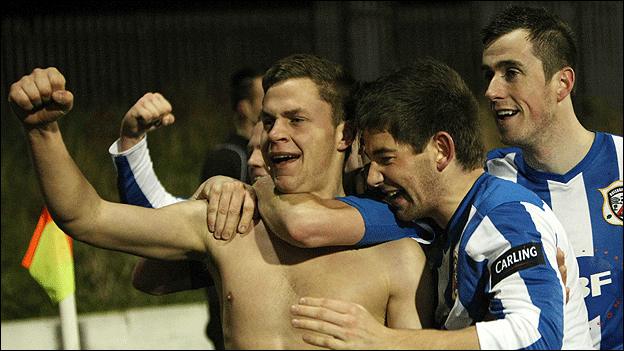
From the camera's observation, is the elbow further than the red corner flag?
No

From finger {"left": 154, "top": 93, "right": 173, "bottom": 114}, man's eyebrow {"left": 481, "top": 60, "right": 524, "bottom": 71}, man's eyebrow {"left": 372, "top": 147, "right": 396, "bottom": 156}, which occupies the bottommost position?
man's eyebrow {"left": 372, "top": 147, "right": 396, "bottom": 156}

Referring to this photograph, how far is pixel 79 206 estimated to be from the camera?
2900mm

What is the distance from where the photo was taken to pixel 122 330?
7.76 metres

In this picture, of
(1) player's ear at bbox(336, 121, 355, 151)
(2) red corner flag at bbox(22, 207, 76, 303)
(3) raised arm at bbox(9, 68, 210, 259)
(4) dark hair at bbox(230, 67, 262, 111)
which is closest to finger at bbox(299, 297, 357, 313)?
(3) raised arm at bbox(9, 68, 210, 259)

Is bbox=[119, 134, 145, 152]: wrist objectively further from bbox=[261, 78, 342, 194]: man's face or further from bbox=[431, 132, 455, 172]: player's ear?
bbox=[431, 132, 455, 172]: player's ear

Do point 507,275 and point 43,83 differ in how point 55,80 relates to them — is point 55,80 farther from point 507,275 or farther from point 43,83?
point 507,275

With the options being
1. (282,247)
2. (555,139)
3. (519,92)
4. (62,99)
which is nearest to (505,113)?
(519,92)

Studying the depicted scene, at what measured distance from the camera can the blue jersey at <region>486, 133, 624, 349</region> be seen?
11.7ft

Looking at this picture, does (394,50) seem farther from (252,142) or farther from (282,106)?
(282,106)

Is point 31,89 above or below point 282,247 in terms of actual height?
above

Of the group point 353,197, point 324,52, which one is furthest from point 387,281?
point 324,52

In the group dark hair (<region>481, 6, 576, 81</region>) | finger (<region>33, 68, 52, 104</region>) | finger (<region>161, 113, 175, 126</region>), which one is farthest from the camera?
dark hair (<region>481, 6, 576, 81</region>)

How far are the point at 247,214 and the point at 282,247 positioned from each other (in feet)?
0.50

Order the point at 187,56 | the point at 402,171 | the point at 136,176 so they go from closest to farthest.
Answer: the point at 402,171, the point at 136,176, the point at 187,56
